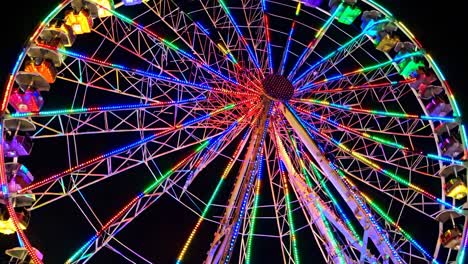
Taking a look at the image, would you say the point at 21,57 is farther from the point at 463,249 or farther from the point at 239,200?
the point at 463,249

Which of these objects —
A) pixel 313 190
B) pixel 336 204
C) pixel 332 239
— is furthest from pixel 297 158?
pixel 332 239

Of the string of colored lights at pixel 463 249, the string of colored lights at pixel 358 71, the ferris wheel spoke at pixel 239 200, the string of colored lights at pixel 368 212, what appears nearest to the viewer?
the ferris wheel spoke at pixel 239 200

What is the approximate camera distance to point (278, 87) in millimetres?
15016

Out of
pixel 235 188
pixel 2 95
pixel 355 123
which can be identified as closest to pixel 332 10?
pixel 355 123

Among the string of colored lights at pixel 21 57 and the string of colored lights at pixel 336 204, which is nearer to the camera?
the string of colored lights at pixel 21 57

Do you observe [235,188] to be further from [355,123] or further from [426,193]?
[355,123]

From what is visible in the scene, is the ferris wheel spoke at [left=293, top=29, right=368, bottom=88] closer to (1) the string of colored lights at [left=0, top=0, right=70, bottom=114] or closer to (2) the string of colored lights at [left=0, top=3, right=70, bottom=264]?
(1) the string of colored lights at [left=0, top=0, right=70, bottom=114]

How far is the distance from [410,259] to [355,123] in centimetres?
499

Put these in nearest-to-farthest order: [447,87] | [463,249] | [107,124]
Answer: [463,249], [107,124], [447,87]

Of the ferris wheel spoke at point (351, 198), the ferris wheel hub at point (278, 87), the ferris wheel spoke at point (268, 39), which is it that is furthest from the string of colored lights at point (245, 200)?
the ferris wheel spoke at point (268, 39)

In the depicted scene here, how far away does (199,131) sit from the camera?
18.7 metres

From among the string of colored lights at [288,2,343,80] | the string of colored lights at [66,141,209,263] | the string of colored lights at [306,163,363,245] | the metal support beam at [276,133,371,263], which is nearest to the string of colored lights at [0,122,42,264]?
the string of colored lights at [66,141,209,263]

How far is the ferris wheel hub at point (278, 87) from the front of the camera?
14836mm

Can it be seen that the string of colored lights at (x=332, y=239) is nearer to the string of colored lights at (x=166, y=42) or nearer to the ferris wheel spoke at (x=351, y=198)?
the ferris wheel spoke at (x=351, y=198)
